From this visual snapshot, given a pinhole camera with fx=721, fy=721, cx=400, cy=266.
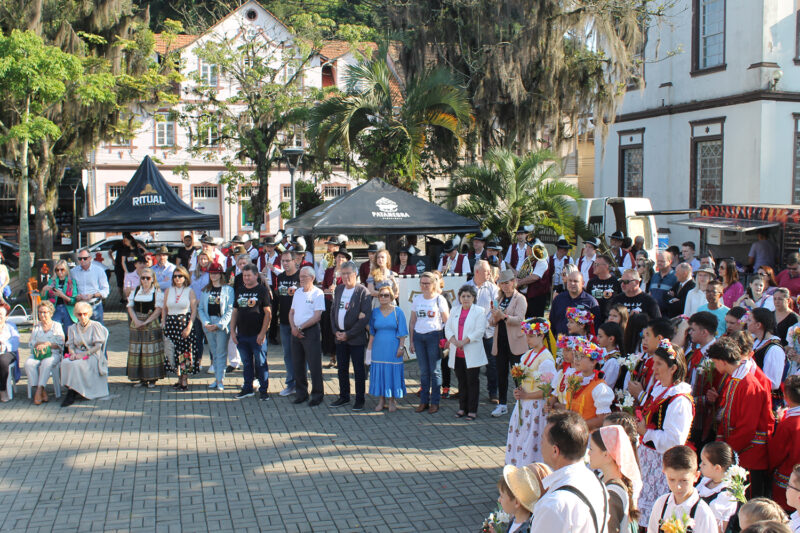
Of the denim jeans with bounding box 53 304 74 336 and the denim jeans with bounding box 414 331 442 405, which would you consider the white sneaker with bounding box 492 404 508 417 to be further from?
the denim jeans with bounding box 53 304 74 336

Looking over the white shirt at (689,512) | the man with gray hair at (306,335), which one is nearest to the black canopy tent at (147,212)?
the man with gray hair at (306,335)

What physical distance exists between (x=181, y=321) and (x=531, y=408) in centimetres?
585

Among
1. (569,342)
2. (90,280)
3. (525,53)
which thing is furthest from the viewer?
(525,53)

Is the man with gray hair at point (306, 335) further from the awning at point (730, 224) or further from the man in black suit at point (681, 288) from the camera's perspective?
the awning at point (730, 224)

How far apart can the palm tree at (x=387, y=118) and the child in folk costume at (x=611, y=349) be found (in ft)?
33.0

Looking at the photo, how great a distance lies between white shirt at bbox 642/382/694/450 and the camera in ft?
16.0

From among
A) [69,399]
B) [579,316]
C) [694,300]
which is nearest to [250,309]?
[69,399]

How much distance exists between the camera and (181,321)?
1023 cm

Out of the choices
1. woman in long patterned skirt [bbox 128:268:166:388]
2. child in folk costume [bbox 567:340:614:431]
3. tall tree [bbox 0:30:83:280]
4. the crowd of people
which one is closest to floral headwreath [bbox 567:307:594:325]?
the crowd of people

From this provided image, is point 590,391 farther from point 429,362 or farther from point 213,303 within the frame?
point 213,303

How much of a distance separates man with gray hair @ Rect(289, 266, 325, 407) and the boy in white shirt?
18.8ft

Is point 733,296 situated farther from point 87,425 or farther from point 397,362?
point 87,425

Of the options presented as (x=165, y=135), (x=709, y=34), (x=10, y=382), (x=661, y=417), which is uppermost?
(x=709, y=34)

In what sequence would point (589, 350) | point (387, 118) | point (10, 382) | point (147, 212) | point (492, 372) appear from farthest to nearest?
point (387, 118), point (147, 212), point (10, 382), point (492, 372), point (589, 350)
